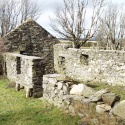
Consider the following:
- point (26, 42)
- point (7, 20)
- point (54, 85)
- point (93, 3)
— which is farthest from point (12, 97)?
point (7, 20)

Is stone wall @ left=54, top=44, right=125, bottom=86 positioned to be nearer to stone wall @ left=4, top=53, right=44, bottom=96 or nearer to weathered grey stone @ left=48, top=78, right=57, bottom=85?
stone wall @ left=4, top=53, right=44, bottom=96

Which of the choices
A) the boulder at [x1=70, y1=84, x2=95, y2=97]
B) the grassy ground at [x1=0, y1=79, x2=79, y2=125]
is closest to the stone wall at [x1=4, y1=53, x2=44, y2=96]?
the grassy ground at [x1=0, y1=79, x2=79, y2=125]

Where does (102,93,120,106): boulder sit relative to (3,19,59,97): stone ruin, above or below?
below

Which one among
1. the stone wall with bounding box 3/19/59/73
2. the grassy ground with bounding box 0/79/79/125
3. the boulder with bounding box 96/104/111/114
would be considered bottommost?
the grassy ground with bounding box 0/79/79/125

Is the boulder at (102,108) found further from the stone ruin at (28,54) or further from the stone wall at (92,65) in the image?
the stone wall at (92,65)

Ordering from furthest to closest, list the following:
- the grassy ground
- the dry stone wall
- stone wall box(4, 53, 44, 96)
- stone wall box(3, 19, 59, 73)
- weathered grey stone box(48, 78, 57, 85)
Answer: stone wall box(3, 19, 59, 73) < stone wall box(4, 53, 44, 96) < weathered grey stone box(48, 78, 57, 85) < the grassy ground < the dry stone wall

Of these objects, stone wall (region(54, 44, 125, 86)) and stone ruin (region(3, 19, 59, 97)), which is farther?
stone wall (region(54, 44, 125, 86))

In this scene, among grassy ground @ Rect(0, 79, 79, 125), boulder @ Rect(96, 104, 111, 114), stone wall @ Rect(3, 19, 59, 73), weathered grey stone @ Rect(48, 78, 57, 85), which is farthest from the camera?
stone wall @ Rect(3, 19, 59, 73)

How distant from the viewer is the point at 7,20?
107 feet

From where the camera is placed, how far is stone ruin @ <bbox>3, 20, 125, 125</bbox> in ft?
21.3

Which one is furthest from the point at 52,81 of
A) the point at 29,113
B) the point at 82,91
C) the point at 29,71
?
the point at 29,71

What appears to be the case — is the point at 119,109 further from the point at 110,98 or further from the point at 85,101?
the point at 85,101

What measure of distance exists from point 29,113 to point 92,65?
23.4 feet

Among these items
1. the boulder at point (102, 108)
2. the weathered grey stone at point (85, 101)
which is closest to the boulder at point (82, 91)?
the weathered grey stone at point (85, 101)
